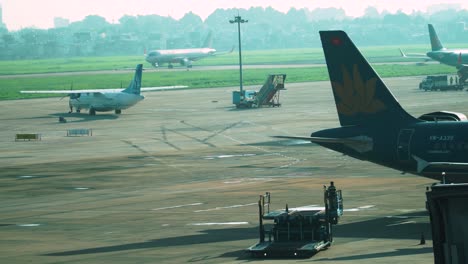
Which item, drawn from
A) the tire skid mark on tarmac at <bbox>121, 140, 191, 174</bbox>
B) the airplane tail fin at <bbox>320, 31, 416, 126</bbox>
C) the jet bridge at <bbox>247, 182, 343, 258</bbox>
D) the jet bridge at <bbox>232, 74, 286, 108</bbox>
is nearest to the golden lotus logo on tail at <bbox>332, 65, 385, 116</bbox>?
the airplane tail fin at <bbox>320, 31, 416, 126</bbox>

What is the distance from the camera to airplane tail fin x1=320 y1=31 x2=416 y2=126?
48.9 meters

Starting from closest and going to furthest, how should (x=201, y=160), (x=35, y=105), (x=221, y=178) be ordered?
1. (x=221, y=178)
2. (x=201, y=160)
3. (x=35, y=105)

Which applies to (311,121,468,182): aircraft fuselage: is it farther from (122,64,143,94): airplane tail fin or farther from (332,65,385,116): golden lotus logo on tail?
(122,64,143,94): airplane tail fin

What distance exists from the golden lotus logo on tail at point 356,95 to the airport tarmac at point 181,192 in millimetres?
4999

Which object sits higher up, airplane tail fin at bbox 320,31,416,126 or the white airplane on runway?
airplane tail fin at bbox 320,31,416,126

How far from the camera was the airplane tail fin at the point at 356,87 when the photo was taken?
160 ft

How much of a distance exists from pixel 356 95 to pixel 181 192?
1555 cm

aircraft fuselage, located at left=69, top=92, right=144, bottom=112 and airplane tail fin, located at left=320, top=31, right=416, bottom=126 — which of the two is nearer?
airplane tail fin, located at left=320, top=31, right=416, bottom=126

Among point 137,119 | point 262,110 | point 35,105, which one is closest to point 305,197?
point 137,119

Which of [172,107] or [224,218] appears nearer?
[224,218]

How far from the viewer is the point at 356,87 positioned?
163ft

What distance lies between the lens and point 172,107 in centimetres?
14862

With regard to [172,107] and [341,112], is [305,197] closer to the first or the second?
[341,112]

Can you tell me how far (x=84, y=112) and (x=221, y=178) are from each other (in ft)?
255
